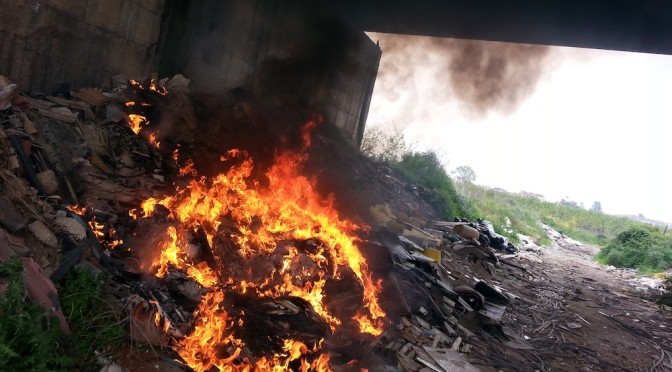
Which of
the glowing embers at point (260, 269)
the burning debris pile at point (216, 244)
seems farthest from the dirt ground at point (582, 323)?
the glowing embers at point (260, 269)

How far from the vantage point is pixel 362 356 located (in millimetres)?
4984

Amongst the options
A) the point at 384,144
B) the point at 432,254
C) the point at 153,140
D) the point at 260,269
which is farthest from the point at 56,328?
the point at 384,144

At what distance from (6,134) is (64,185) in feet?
2.72

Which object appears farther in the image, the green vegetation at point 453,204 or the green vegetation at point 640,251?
the green vegetation at point 640,251

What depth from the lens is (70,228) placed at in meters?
4.36

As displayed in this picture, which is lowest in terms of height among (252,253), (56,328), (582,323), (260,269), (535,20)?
(582,323)

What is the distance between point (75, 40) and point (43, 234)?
399 centimetres

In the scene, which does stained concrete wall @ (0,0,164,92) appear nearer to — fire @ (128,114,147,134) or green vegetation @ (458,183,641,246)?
fire @ (128,114,147,134)

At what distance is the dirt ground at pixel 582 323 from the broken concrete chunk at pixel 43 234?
636 centimetres

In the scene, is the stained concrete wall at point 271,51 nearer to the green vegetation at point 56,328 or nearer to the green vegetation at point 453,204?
the green vegetation at point 453,204

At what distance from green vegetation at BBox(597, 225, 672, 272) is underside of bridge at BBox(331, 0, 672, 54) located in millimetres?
13155

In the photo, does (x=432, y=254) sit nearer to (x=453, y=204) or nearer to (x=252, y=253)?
(x=252, y=253)

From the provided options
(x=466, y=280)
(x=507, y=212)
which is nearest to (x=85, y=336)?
(x=466, y=280)

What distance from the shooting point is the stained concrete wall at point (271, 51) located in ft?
27.7
